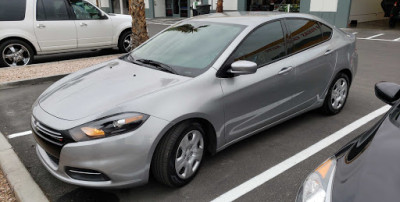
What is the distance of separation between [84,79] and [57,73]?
416 centimetres

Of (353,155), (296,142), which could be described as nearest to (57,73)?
(296,142)

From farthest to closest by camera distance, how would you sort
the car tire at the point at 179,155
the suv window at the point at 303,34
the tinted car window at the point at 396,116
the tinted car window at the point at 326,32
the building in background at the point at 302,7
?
1. the building in background at the point at 302,7
2. the tinted car window at the point at 326,32
3. the suv window at the point at 303,34
4. the car tire at the point at 179,155
5. the tinted car window at the point at 396,116

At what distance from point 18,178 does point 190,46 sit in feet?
7.24

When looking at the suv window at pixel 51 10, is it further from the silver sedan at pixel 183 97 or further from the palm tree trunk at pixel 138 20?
the silver sedan at pixel 183 97

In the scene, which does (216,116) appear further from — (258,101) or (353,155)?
(353,155)

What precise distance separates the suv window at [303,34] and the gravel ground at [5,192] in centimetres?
335

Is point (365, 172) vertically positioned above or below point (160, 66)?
below

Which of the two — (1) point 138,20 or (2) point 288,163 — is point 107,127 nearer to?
(2) point 288,163

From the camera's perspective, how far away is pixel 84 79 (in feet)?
11.8

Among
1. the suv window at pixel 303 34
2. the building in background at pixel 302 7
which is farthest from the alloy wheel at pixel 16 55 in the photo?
the building in background at pixel 302 7

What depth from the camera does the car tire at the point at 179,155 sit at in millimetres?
2920

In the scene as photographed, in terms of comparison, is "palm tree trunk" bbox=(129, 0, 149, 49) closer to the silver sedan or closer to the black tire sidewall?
the silver sedan

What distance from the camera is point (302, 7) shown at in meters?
16.8

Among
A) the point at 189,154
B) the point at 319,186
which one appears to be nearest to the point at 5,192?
the point at 189,154
